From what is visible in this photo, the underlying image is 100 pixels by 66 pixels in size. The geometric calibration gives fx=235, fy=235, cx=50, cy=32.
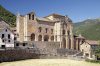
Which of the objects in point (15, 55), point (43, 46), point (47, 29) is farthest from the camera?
point (47, 29)

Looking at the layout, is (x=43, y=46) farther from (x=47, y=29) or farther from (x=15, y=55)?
(x=15, y=55)

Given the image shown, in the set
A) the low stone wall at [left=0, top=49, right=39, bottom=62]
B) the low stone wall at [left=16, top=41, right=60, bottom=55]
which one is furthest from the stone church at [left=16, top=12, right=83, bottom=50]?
the low stone wall at [left=0, top=49, right=39, bottom=62]

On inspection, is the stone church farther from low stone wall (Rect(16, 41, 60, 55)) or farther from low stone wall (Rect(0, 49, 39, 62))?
low stone wall (Rect(0, 49, 39, 62))

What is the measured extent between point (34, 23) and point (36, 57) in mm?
16726

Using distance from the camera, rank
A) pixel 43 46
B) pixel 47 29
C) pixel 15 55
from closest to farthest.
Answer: pixel 15 55
pixel 43 46
pixel 47 29

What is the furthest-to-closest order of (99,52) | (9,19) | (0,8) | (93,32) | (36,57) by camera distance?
(93,32) < (0,8) < (9,19) < (99,52) < (36,57)

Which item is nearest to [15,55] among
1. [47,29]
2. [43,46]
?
[43,46]

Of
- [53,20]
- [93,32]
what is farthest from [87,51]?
[93,32]

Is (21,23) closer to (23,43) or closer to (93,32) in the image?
(23,43)

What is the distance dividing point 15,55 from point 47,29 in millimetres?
27177

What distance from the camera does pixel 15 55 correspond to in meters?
69.8

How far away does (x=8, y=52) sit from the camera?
67.8 meters

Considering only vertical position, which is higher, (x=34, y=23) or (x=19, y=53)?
(x=34, y=23)

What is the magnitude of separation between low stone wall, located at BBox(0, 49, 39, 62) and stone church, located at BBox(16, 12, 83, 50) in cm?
1304
